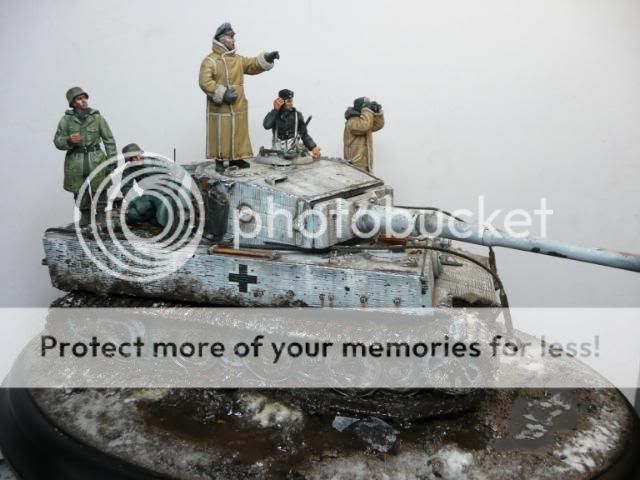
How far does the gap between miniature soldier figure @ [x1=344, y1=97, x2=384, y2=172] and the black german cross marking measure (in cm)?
172

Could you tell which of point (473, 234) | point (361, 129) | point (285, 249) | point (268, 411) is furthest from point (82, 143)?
point (473, 234)

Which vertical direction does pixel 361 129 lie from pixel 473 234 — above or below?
above

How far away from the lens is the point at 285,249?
19.3 feet

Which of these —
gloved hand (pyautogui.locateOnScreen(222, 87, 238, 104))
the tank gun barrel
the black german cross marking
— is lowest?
the black german cross marking

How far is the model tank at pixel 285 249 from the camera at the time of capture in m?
5.44

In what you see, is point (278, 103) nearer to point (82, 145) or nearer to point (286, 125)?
point (286, 125)

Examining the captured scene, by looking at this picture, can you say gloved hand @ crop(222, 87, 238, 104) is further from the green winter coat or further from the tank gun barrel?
the tank gun barrel

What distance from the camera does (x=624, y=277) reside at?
27.8 ft

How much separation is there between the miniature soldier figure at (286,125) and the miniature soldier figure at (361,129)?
477mm

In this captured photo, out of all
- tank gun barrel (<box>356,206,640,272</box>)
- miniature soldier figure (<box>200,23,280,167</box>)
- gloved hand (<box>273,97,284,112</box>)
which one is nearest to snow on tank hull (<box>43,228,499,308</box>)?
tank gun barrel (<box>356,206,640,272</box>)

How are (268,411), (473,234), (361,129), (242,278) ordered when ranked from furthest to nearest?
1. (361,129)
2. (242,278)
3. (268,411)
4. (473,234)

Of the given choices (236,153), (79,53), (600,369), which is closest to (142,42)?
(79,53)

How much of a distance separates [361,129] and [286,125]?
2.49 ft

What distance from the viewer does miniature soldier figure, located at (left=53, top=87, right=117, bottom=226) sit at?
247 inches
